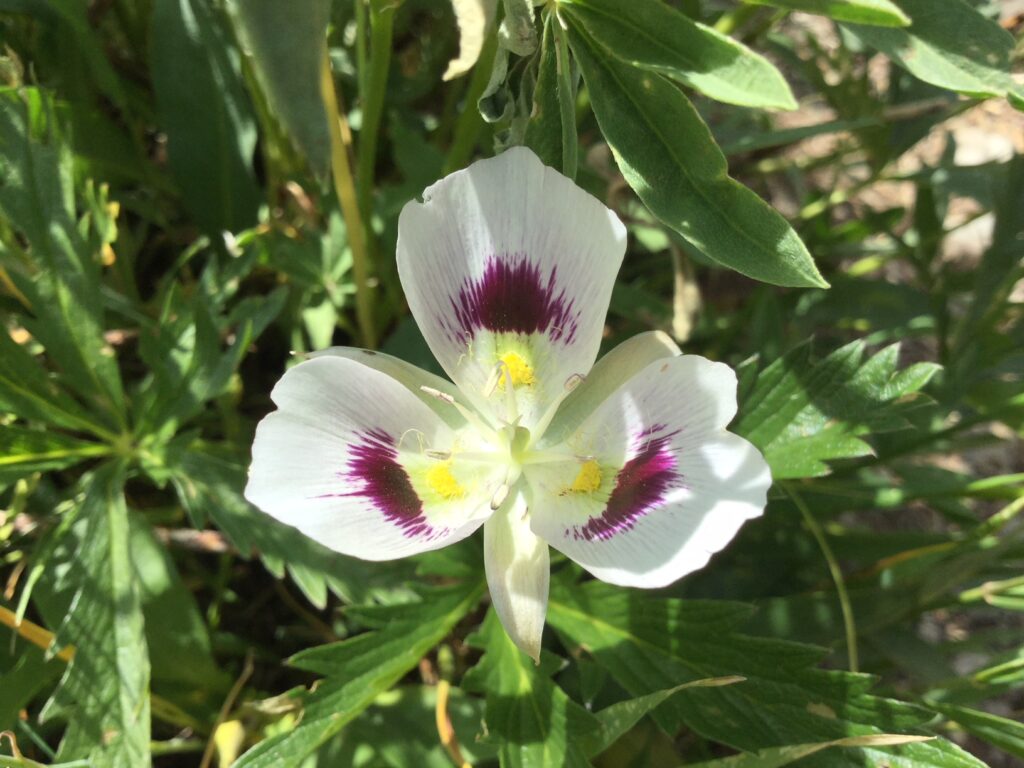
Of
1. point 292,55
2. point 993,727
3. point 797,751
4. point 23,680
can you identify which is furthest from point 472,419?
point 993,727

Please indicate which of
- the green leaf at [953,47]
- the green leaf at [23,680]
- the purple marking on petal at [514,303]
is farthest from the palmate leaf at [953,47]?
the green leaf at [23,680]

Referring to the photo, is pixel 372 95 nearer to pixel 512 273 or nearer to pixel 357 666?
pixel 512 273

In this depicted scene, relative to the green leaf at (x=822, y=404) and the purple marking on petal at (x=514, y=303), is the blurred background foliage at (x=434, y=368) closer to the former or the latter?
the green leaf at (x=822, y=404)

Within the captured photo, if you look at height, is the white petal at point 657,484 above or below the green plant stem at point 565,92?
below

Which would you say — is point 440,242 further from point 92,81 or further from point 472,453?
point 92,81

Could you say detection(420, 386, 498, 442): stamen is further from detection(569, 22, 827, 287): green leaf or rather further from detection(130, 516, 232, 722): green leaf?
detection(130, 516, 232, 722): green leaf

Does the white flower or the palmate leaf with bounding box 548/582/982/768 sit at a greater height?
the white flower

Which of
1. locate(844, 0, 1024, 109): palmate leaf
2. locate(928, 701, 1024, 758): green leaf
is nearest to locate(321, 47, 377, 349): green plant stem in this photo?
locate(844, 0, 1024, 109): palmate leaf
